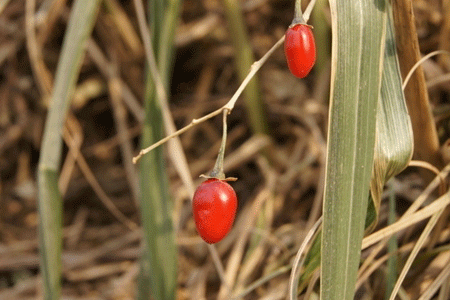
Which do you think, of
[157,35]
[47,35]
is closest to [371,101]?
[157,35]

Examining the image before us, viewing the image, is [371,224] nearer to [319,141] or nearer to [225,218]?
[225,218]

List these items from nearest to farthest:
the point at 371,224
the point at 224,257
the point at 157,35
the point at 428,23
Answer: the point at 371,224 < the point at 157,35 < the point at 428,23 < the point at 224,257

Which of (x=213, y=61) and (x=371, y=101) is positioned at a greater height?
(x=213, y=61)

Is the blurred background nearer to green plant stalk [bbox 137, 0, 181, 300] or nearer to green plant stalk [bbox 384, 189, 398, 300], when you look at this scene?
green plant stalk [bbox 137, 0, 181, 300]

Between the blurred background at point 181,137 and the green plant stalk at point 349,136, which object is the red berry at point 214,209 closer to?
the green plant stalk at point 349,136

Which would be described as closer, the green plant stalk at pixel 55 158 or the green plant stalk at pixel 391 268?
the green plant stalk at pixel 391 268

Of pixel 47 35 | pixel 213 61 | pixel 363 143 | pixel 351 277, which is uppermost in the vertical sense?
A: pixel 47 35

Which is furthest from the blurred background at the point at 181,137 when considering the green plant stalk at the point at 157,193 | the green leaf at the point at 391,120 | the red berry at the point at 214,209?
the red berry at the point at 214,209

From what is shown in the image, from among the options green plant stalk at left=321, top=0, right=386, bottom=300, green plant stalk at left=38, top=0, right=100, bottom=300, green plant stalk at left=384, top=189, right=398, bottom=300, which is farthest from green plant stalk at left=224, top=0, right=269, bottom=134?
green plant stalk at left=321, top=0, right=386, bottom=300
